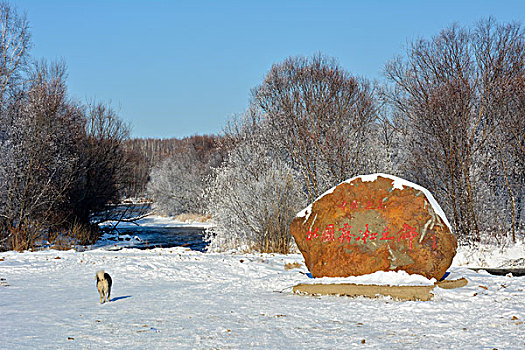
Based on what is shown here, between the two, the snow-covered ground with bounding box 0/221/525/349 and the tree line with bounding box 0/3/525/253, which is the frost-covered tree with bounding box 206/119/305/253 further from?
the snow-covered ground with bounding box 0/221/525/349

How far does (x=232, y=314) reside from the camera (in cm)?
589

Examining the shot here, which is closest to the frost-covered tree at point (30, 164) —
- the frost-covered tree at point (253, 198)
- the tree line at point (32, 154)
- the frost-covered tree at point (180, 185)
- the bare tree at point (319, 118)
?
the tree line at point (32, 154)

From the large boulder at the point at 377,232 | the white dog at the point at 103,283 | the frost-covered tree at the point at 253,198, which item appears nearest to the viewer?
the white dog at the point at 103,283

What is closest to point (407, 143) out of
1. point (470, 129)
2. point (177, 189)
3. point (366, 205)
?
point (470, 129)

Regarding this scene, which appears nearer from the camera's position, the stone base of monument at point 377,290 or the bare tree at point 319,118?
the stone base of monument at point 377,290

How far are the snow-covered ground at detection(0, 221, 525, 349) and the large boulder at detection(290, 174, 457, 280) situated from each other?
1.37ft

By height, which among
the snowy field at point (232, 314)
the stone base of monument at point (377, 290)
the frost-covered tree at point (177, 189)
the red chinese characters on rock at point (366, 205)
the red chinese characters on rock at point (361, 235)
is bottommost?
the snowy field at point (232, 314)

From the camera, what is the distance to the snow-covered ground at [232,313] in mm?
4582

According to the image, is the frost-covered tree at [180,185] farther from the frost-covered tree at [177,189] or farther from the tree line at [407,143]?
the tree line at [407,143]

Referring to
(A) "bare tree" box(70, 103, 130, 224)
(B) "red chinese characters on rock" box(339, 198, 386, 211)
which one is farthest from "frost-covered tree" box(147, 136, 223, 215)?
(B) "red chinese characters on rock" box(339, 198, 386, 211)

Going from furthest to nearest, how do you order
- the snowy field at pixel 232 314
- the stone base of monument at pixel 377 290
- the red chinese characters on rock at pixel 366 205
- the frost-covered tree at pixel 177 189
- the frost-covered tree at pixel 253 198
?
1. the frost-covered tree at pixel 177 189
2. the frost-covered tree at pixel 253 198
3. the red chinese characters on rock at pixel 366 205
4. the stone base of monument at pixel 377 290
5. the snowy field at pixel 232 314

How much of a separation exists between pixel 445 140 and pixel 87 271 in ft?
40.8

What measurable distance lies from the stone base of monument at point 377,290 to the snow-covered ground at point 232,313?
0.50 feet

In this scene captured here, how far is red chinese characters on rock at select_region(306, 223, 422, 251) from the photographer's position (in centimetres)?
721
